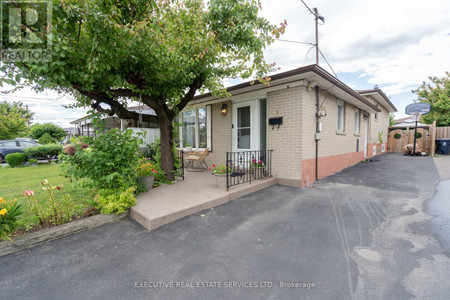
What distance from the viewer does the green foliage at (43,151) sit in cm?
916

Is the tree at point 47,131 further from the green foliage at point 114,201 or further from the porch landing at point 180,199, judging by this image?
the green foliage at point 114,201

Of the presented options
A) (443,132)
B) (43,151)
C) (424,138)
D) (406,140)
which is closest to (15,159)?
(43,151)

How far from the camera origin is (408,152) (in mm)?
11227

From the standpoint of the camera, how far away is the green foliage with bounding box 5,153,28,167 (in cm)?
841

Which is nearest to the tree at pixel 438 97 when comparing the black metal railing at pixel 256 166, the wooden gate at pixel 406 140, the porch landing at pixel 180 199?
the wooden gate at pixel 406 140

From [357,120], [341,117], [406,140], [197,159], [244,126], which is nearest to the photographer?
[244,126]

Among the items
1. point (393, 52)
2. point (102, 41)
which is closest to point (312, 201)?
point (102, 41)

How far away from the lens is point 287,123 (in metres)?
5.02

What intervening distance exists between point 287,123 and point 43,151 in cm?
1202

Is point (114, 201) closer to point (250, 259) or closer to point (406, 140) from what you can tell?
point (250, 259)

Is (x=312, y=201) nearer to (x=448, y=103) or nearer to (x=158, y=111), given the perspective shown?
(x=158, y=111)

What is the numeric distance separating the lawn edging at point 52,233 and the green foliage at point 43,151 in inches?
331

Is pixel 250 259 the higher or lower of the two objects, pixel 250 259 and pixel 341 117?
the lower

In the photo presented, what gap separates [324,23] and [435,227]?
8929mm
